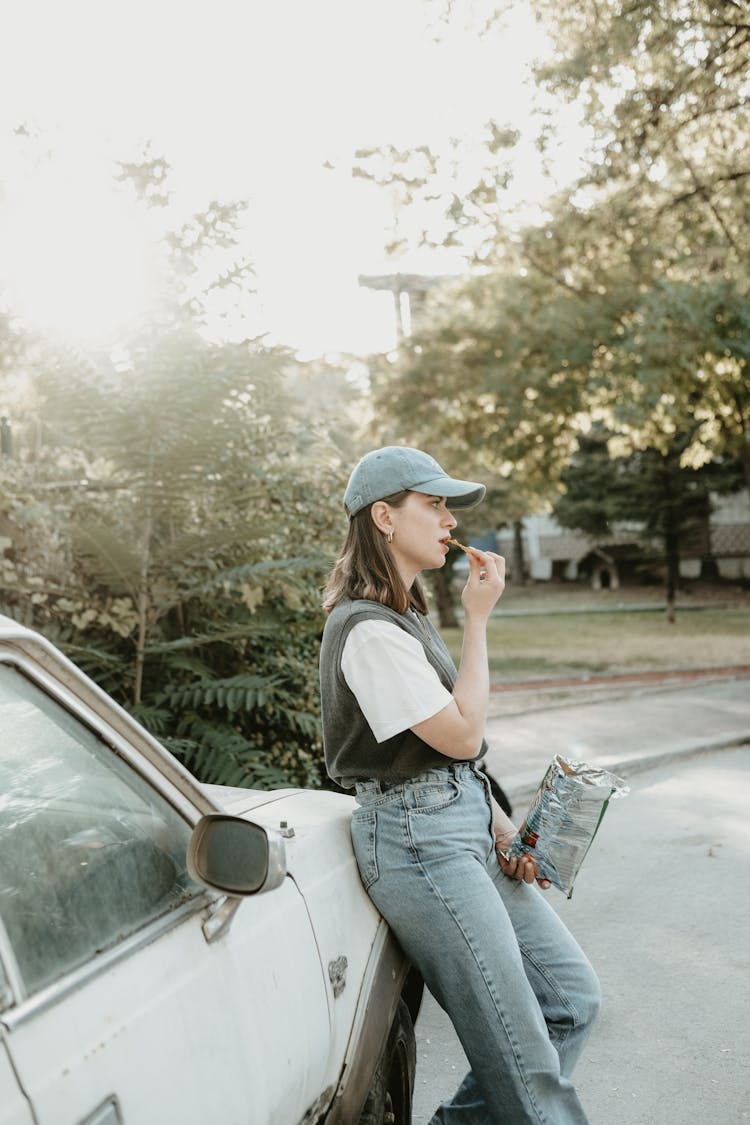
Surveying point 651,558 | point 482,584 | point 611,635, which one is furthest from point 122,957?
point 651,558

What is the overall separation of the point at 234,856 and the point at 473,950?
0.87m

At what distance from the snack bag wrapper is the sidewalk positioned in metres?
5.72

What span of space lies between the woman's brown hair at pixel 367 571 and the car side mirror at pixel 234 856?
1.03m

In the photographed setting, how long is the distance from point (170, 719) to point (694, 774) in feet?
16.2

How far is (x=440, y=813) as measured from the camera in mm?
2863

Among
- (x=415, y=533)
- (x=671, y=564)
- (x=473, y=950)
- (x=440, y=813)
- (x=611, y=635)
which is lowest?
(x=611, y=635)

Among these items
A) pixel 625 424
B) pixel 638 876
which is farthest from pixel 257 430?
pixel 625 424

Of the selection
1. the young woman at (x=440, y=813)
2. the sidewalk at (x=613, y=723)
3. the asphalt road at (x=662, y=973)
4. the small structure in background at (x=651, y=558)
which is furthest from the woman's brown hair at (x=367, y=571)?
the small structure in background at (x=651, y=558)

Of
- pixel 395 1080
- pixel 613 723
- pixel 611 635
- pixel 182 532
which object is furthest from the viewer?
pixel 611 635

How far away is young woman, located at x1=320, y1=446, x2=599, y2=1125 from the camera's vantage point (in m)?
2.72

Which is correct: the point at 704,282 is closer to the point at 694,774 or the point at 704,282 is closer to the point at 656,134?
the point at 656,134

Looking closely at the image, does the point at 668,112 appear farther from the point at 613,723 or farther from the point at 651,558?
the point at 651,558

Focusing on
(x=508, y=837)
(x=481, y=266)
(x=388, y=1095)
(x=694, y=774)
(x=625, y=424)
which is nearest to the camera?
(x=388, y=1095)

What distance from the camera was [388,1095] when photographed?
301 centimetres
